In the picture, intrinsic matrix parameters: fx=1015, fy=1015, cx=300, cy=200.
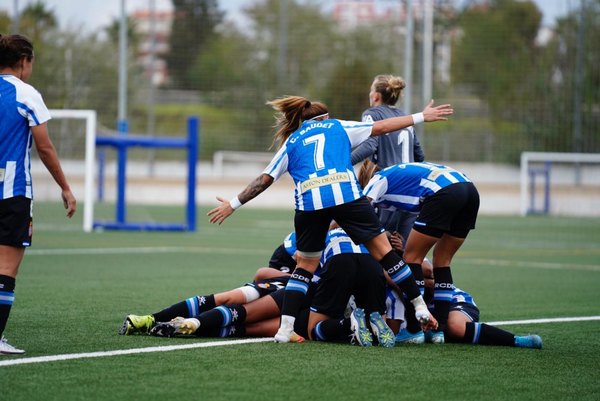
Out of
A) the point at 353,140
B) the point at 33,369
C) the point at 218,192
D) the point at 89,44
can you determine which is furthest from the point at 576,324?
the point at 218,192

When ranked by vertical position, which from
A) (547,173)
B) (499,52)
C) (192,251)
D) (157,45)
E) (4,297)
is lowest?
(192,251)

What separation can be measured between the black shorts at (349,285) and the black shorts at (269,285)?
456 mm

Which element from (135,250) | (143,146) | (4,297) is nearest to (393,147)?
(4,297)

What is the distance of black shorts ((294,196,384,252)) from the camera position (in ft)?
22.5

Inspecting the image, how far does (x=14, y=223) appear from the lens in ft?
19.6

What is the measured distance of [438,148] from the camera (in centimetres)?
2523

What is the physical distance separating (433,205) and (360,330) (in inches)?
43.2

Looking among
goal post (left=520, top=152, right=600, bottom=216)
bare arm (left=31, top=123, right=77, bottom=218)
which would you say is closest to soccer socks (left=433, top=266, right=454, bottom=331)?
bare arm (left=31, top=123, right=77, bottom=218)

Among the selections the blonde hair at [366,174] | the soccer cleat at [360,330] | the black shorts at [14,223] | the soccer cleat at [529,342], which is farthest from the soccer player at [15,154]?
the soccer cleat at [529,342]

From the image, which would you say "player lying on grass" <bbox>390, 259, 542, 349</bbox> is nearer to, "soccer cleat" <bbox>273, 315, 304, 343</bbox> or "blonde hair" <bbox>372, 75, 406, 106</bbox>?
"soccer cleat" <bbox>273, 315, 304, 343</bbox>

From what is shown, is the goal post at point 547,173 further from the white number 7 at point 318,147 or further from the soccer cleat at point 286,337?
the soccer cleat at point 286,337

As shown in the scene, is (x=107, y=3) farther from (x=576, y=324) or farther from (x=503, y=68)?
(x=576, y=324)

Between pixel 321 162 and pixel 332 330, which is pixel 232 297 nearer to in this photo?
pixel 332 330

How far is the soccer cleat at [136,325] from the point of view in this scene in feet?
22.6
